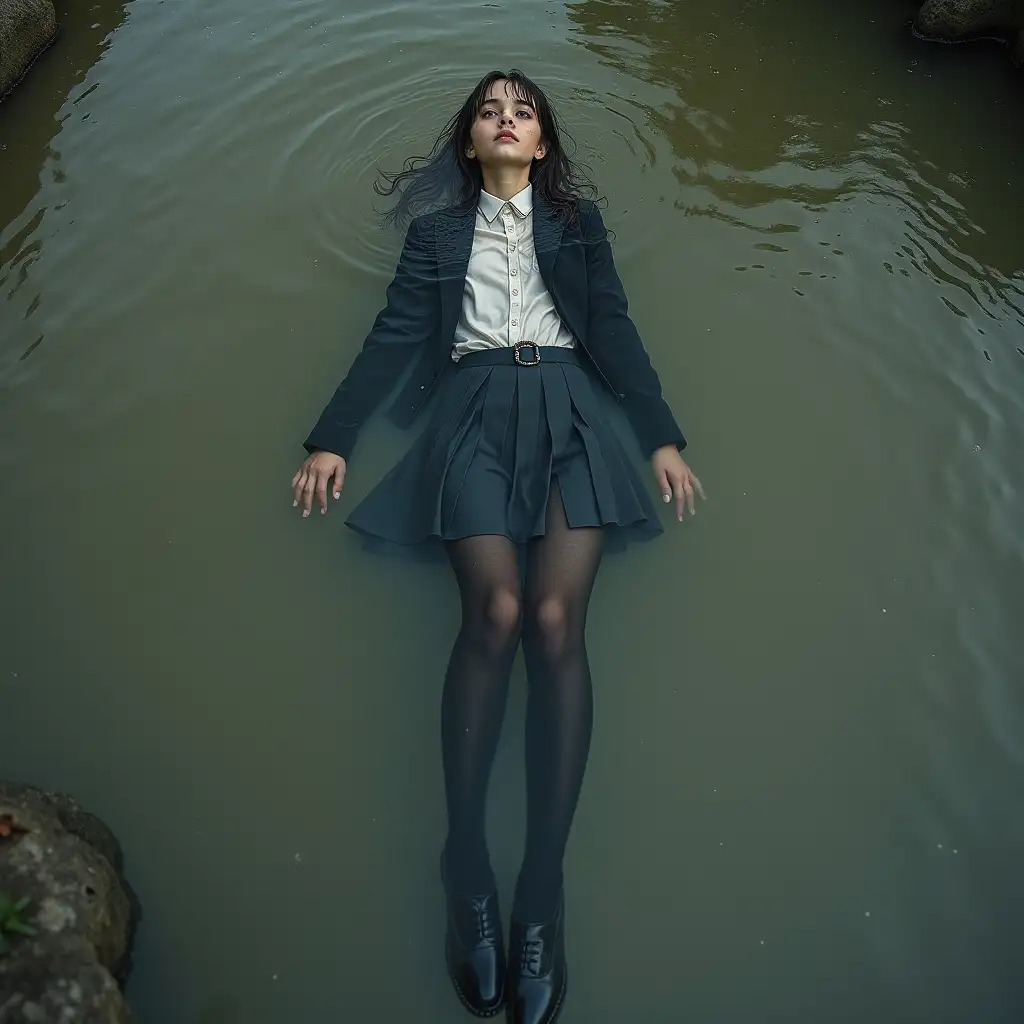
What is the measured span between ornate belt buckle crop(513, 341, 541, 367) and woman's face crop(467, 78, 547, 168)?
24.6 inches

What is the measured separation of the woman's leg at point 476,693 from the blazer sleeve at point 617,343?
2.51ft

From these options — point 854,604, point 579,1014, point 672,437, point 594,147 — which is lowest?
point 579,1014

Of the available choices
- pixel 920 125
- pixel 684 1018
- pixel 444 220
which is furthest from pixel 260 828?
pixel 920 125

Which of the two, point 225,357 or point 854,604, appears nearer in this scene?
point 854,604

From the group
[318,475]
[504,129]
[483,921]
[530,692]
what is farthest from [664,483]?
[483,921]

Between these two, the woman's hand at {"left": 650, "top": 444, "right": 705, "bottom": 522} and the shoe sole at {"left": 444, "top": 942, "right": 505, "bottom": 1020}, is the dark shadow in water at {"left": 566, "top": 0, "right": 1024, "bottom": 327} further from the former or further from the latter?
the shoe sole at {"left": 444, "top": 942, "right": 505, "bottom": 1020}

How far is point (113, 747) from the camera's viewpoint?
295cm

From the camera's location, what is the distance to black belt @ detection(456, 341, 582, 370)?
3309mm

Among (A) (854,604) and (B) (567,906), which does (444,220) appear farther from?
(B) (567,906)

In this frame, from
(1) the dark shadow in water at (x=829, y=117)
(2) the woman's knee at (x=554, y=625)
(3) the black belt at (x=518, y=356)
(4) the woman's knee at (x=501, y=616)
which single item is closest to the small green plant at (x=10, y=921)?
(4) the woman's knee at (x=501, y=616)

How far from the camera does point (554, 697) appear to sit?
107 inches

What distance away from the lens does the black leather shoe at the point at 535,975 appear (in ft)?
7.96

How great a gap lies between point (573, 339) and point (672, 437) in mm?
501

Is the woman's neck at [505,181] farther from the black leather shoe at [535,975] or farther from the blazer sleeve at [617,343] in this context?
the black leather shoe at [535,975]
